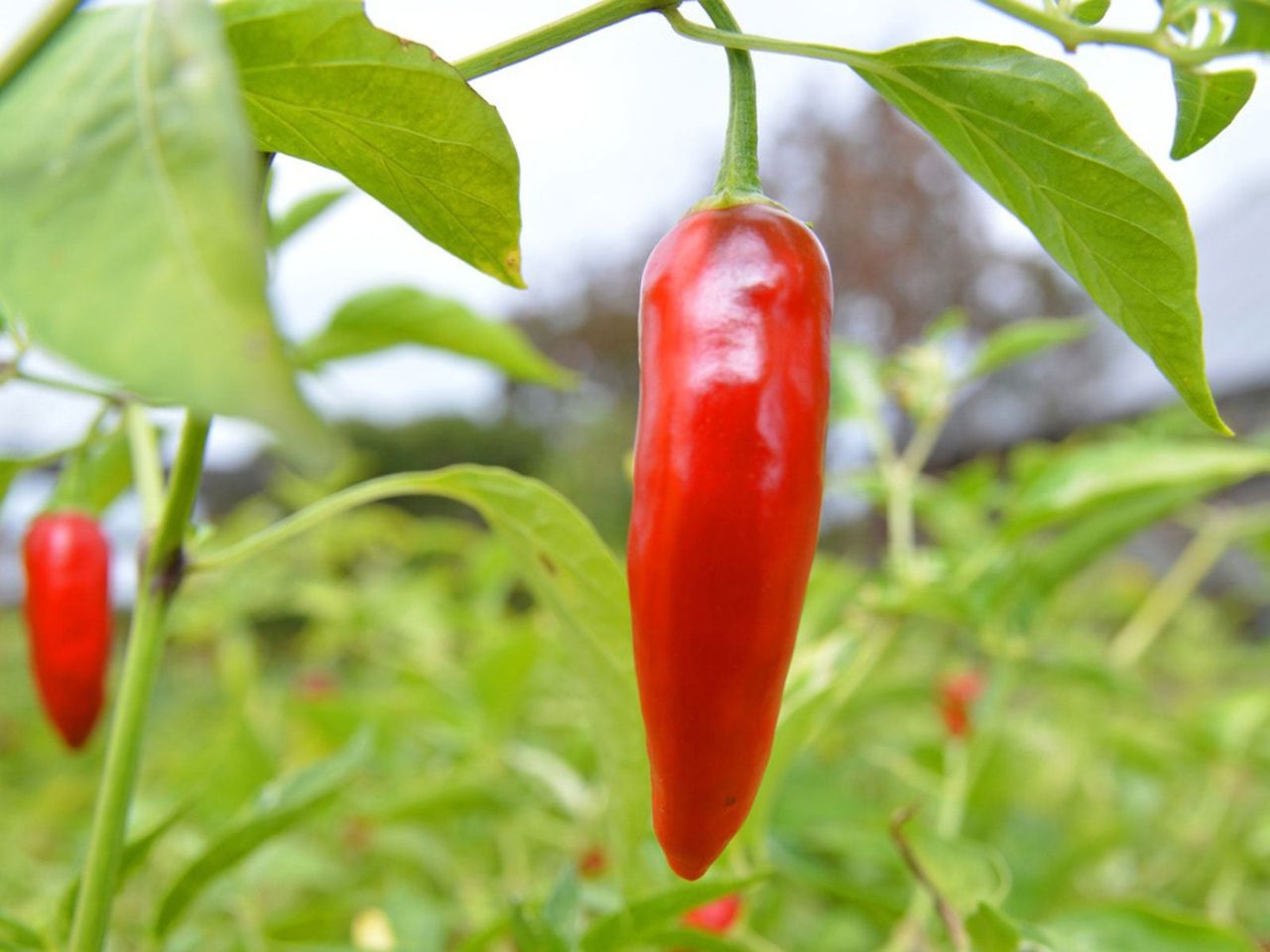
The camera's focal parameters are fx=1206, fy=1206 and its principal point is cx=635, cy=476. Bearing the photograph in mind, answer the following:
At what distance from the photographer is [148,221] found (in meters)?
0.21

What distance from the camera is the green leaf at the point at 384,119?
0.31m

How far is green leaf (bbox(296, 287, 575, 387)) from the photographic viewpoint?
29.3 inches

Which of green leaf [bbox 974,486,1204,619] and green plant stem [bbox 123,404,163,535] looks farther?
green leaf [bbox 974,486,1204,619]

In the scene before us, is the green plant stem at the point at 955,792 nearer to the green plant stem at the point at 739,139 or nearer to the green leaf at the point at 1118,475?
the green leaf at the point at 1118,475

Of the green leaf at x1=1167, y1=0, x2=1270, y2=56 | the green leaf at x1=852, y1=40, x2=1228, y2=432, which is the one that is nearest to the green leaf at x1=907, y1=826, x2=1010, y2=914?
the green leaf at x1=852, y1=40, x2=1228, y2=432

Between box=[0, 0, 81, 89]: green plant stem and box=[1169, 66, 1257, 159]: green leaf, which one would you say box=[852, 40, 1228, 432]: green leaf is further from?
box=[0, 0, 81, 89]: green plant stem

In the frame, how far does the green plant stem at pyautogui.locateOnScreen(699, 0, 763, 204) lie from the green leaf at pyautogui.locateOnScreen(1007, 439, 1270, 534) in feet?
1.34

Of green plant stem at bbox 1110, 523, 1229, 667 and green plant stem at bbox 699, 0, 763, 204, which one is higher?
green plant stem at bbox 699, 0, 763, 204

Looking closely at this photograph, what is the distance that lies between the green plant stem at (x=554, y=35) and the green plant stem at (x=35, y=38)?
0.10 metres

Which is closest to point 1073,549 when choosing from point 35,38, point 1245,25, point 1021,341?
point 1021,341

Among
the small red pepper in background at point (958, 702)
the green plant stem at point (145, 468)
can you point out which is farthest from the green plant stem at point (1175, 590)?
the green plant stem at point (145, 468)

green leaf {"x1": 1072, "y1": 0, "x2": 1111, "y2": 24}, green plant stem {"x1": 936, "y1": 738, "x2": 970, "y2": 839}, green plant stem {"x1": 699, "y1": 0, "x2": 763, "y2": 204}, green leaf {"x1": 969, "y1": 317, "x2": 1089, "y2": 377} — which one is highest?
green leaf {"x1": 1072, "y1": 0, "x2": 1111, "y2": 24}

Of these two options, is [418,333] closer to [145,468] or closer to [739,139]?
[145,468]

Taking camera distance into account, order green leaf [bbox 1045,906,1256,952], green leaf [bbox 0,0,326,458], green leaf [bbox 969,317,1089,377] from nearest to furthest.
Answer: green leaf [bbox 0,0,326,458] → green leaf [bbox 1045,906,1256,952] → green leaf [bbox 969,317,1089,377]
